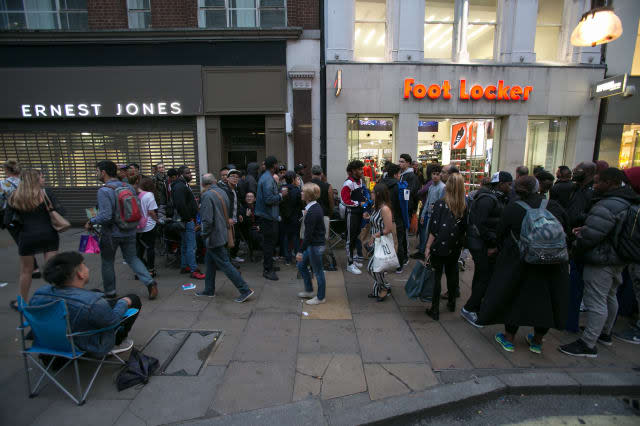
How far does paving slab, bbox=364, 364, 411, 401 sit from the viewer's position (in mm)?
3014

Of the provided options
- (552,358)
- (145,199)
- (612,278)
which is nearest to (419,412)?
(552,358)

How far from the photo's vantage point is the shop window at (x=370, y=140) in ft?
35.6

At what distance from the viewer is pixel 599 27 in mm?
5301

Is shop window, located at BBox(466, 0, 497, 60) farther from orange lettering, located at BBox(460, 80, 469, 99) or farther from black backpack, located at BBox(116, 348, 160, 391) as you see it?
black backpack, located at BBox(116, 348, 160, 391)

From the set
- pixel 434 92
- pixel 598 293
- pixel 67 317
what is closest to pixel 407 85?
pixel 434 92

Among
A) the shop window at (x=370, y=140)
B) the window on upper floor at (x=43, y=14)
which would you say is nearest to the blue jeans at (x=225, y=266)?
the shop window at (x=370, y=140)

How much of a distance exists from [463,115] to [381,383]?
990cm

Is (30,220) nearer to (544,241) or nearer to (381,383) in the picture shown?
(381,383)

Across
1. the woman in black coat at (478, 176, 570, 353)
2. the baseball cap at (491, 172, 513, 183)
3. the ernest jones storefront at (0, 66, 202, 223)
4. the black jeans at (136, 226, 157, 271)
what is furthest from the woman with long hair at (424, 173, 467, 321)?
the ernest jones storefront at (0, 66, 202, 223)

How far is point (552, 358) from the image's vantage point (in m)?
3.58

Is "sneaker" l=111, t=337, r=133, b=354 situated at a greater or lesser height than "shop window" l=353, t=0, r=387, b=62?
lesser

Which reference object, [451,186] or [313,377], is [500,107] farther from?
[313,377]

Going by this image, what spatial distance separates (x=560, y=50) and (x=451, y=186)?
10.7 m

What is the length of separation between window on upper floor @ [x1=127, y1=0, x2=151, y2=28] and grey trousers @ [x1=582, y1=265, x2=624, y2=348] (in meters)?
12.3
